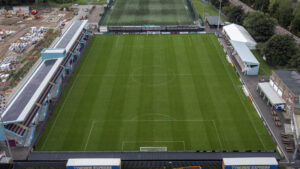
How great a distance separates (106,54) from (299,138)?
156 ft

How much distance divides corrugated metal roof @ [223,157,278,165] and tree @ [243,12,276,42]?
154 ft

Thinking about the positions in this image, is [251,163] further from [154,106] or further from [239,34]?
[239,34]

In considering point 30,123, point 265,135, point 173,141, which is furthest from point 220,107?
point 30,123

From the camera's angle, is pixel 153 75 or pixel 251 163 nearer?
pixel 251 163

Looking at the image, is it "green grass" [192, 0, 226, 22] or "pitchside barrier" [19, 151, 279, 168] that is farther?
"green grass" [192, 0, 226, 22]

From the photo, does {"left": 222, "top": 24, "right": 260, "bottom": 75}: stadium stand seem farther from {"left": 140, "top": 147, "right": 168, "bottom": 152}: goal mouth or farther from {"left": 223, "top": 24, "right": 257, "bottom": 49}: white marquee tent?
{"left": 140, "top": 147, "right": 168, "bottom": 152}: goal mouth

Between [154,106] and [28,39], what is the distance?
2024 inches

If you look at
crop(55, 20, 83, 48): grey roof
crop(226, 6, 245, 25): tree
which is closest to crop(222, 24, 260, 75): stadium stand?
crop(226, 6, 245, 25): tree

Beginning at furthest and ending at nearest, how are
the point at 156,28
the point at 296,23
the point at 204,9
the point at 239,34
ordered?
the point at 204,9 → the point at 156,28 → the point at 296,23 → the point at 239,34

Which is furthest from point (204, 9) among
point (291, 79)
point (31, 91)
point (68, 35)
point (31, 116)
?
point (31, 116)

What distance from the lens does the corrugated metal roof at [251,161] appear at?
3619cm

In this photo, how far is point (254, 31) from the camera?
254 ft

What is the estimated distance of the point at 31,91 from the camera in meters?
49.2

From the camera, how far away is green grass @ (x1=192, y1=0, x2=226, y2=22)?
4104 inches
